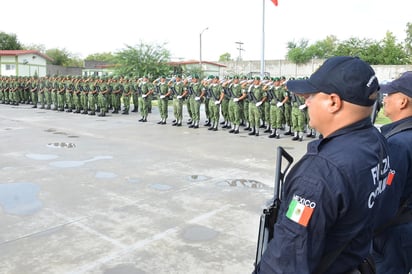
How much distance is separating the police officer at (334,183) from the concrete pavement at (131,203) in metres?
2.10

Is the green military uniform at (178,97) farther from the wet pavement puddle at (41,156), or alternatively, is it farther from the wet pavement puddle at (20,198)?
the wet pavement puddle at (20,198)

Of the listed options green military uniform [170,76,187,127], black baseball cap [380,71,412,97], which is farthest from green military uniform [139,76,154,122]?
black baseball cap [380,71,412,97]

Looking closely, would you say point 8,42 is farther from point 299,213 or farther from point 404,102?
point 299,213

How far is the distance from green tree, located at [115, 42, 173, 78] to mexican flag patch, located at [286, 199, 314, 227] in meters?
28.9

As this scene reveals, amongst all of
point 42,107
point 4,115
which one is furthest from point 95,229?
point 42,107

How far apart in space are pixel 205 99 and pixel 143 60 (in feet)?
63.7

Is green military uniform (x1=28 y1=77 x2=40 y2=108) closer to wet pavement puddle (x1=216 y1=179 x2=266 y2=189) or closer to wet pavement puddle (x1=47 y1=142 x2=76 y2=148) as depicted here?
wet pavement puddle (x1=47 y1=142 x2=76 y2=148)

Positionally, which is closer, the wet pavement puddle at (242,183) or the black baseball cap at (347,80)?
the black baseball cap at (347,80)

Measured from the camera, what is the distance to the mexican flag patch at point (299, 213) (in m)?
1.23

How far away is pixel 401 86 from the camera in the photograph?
7.17ft

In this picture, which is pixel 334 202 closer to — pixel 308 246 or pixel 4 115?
pixel 308 246

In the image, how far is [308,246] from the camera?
1248mm

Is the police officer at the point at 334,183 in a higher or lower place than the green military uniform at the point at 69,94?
lower

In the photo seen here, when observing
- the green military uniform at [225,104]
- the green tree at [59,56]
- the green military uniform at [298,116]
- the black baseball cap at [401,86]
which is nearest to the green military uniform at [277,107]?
the green military uniform at [298,116]
